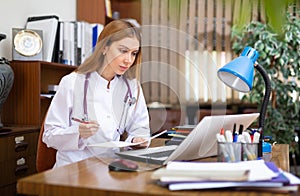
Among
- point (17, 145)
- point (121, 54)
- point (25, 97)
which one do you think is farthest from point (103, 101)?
point (25, 97)

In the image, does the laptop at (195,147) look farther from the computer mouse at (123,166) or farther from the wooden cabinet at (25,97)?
the wooden cabinet at (25,97)

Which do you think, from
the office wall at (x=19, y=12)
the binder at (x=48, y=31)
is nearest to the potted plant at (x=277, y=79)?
the office wall at (x=19, y=12)

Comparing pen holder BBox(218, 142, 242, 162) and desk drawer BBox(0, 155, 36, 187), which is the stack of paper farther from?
desk drawer BBox(0, 155, 36, 187)

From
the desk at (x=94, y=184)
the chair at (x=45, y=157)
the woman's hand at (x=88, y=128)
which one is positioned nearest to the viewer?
the desk at (x=94, y=184)

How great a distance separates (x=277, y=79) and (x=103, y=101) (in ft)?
10.2

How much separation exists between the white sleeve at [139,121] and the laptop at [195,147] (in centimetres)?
15

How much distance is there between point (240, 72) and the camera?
1191 millimetres

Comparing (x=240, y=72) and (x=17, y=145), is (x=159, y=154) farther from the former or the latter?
(x=17, y=145)

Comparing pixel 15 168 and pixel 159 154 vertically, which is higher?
pixel 159 154

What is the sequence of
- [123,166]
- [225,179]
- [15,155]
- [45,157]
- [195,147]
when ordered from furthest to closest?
[15,155] → [45,157] → [195,147] → [123,166] → [225,179]

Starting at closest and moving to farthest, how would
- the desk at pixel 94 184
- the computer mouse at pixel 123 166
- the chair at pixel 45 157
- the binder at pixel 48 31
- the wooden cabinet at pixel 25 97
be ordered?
the desk at pixel 94 184 < the computer mouse at pixel 123 166 < the chair at pixel 45 157 < the wooden cabinet at pixel 25 97 < the binder at pixel 48 31

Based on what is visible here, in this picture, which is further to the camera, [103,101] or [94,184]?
[103,101]

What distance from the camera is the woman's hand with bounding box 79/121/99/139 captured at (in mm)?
1362

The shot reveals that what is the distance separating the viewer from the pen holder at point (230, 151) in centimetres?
113
